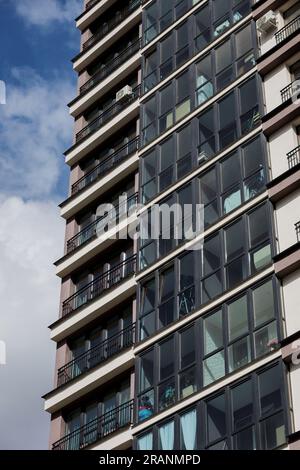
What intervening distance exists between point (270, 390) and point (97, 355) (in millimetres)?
10091

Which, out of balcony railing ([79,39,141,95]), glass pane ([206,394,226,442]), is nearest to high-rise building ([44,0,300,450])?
glass pane ([206,394,226,442])

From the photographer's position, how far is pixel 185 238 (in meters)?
33.7

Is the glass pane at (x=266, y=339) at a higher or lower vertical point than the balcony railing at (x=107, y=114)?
lower

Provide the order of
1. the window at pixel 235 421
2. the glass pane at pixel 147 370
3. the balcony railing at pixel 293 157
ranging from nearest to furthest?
the window at pixel 235 421 < the balcony railing at pixel 293 157 < the glass pane at pixel 147 370

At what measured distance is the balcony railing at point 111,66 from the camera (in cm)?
4409

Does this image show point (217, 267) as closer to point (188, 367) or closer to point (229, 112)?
point (188, 367)

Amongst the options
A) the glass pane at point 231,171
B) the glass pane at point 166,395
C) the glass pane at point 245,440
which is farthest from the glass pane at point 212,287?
the glass pane at point 245,440

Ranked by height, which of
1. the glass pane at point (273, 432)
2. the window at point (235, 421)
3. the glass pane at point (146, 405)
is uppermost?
the glass pane at point (146, 405)

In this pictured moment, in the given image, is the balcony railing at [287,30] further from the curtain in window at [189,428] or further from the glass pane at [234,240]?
the curtain in window at [189,428]

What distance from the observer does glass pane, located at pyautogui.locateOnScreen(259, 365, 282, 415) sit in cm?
2731

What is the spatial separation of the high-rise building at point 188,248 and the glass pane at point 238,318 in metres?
0.04

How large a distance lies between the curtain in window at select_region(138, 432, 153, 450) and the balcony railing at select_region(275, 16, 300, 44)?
546 inches

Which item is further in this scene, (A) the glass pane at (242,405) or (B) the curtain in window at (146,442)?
(B) the curtain in window at (146,442)

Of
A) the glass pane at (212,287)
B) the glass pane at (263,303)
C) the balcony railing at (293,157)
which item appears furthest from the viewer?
the balcony railing at (293,157)
